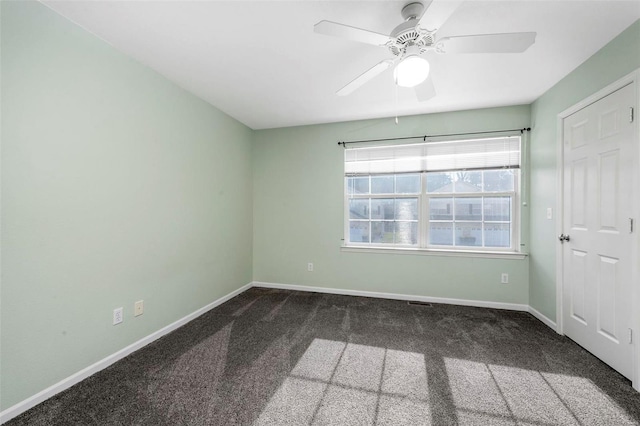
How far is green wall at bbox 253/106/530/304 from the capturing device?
319 centimetres

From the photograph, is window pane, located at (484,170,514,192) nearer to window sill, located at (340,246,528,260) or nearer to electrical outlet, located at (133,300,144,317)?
window sill, located at (340,246,528,260)

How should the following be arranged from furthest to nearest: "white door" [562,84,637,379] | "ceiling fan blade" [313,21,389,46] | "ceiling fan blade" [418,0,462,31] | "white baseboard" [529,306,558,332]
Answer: "white baseboard" [529,306,558,332] → "white door" [562,84,637,379] → "ceiling fan blade" [313,21,389,46] → "ceiling fan blade" [418,0,462,31]

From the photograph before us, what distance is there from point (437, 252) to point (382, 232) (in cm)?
75

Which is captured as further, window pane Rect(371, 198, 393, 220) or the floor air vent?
window pane Rect(371, 198, 393, 220)

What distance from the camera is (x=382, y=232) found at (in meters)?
3.64

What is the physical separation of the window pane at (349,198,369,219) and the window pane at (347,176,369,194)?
0.13m

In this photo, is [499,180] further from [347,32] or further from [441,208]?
[347,32]

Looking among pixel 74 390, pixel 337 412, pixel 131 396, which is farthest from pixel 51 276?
pixel 337 412

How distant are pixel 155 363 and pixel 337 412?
1.48 meters

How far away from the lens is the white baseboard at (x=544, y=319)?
2.57 meters

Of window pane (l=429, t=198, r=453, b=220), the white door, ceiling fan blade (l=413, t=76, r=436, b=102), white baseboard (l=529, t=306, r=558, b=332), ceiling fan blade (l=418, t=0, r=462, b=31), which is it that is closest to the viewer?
ceiling fan blade (l=418, t=0, r=462, b=31)

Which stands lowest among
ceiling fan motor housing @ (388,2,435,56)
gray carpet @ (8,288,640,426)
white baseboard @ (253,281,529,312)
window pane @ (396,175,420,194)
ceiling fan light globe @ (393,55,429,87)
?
gray carpet @ (8,288,640,426)

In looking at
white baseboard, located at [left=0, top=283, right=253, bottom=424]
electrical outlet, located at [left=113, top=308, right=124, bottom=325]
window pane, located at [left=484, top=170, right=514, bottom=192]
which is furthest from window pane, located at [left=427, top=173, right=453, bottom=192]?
electrical outlet, located at [left=113, top=308, right=124, bottom=325]

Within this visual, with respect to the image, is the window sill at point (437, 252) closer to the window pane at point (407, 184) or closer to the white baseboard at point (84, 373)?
the window pane at point (407, 184)
